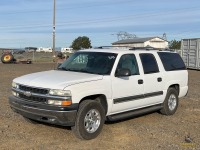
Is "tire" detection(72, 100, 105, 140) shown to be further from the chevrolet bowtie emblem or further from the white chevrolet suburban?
the chevrolet bowtie emblem

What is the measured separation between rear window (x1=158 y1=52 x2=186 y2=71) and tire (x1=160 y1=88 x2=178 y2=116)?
0.62m

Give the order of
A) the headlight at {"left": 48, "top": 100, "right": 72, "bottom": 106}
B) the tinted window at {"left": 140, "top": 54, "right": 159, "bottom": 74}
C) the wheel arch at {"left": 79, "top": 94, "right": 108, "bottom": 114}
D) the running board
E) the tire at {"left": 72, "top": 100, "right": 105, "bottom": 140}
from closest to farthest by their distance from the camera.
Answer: the headlight at {"left": 48, "top": 100, "right": 72, "bottom": 106}, the tire at {"left": 72, "top": 100, "right": 105, "bottom": 140}, the wheel arch at {"left": 79, "top": 94, "right": 108, "bottom": 114}, the running board, the tinted window at {"left": 140, "top": 54, "right": 159, "bottom": 74}

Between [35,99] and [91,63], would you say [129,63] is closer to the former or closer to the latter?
[91,63]

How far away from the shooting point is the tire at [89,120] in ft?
21.5

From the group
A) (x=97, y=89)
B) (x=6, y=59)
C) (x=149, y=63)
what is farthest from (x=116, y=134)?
(x=6, y=59)

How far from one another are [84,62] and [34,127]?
1.81 metres

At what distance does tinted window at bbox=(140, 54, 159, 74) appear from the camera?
8.36m

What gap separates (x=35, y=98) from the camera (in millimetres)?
6539

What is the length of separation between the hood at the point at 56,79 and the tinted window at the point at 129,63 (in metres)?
0.86

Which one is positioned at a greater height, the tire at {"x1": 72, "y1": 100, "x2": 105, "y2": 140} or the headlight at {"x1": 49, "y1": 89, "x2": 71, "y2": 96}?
the headlight at {"x1": 49, "y1": 89, "x2": 71, "y2": 96}

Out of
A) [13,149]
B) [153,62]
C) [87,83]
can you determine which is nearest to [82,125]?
[87,83]

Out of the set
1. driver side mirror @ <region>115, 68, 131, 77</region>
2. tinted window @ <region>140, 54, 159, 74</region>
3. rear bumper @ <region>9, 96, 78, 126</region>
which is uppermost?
tinted window @ <region>140, 54, 159, 74</region>

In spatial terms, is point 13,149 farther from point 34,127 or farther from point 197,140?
point 197,140

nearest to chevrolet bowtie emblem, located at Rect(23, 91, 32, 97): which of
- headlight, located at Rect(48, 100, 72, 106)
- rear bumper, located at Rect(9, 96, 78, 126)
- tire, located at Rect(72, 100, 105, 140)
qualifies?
rear bumper, located at Rect(9, 96, 78, 126)
